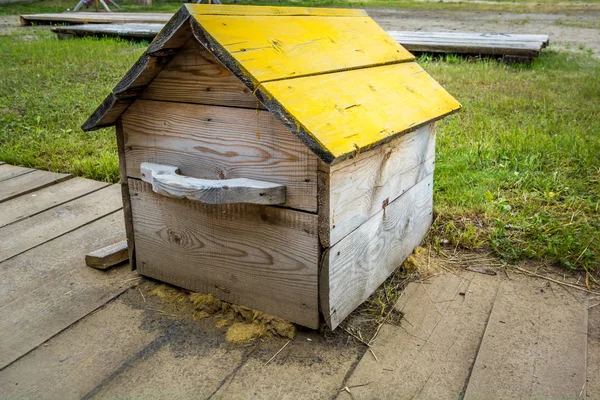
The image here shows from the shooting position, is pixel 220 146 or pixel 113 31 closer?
pixel 220 146

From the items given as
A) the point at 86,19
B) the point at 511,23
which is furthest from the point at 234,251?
the point at 511,23

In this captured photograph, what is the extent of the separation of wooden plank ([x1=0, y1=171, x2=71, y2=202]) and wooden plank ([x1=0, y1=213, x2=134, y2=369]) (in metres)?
0.77

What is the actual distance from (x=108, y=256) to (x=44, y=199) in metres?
1.07

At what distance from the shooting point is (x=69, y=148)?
13.2 ft

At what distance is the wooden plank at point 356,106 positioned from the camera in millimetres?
1571

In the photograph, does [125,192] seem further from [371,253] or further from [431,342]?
[431,342]

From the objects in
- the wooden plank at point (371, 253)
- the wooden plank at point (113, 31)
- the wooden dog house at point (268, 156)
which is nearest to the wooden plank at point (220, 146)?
the wooden dog house at point (268, 156)

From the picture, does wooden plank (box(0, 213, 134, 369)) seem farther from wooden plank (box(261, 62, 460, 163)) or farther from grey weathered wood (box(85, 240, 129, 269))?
wooden plank (box(261, 62, 460, 163))

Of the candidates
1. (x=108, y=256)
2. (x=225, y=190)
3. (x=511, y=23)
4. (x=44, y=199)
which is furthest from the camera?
(x=511, y=23)

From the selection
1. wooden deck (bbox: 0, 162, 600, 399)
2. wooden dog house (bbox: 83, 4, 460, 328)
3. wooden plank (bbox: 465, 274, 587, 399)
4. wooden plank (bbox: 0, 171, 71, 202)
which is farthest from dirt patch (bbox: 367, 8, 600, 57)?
wooden plank (bbox: 0, 171, 71, 202)

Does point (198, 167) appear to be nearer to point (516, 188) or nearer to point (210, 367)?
point (210, 367)

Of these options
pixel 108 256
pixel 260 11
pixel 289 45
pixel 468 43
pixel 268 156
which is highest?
pixel 260 11

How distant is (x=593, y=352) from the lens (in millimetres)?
1826

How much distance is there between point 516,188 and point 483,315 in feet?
4.05
